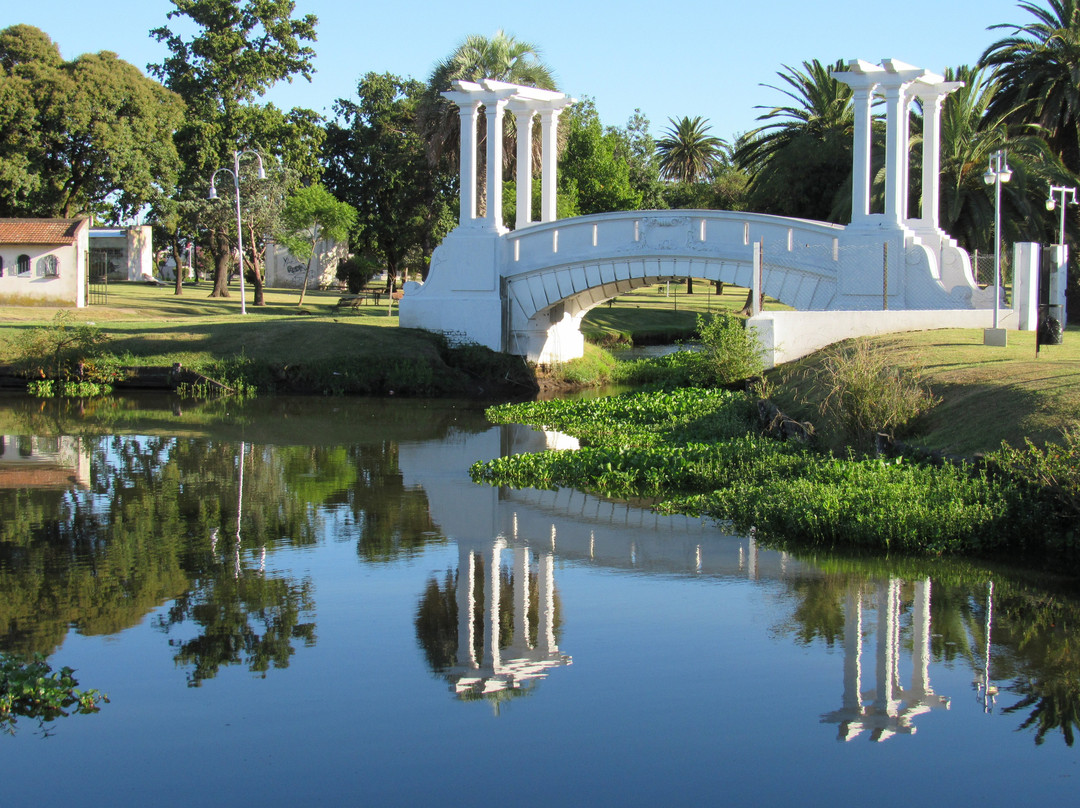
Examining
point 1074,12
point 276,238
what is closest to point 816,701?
point 1074,12

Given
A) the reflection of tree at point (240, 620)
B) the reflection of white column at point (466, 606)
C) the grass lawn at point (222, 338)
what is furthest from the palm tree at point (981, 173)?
the reflection of tree at point (240, 620)

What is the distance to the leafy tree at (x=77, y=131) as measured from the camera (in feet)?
141

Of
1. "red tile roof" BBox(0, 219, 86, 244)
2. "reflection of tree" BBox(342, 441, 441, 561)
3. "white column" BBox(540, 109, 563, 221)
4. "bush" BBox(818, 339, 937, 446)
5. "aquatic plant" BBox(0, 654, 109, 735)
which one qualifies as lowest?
"aquatic plant" BBox(0, 654, 109, 735)

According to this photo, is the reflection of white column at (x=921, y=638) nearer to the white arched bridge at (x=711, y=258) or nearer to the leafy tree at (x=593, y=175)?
the white arched bridge at (x=711, y=258)

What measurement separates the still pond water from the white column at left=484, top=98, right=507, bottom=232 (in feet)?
54.4

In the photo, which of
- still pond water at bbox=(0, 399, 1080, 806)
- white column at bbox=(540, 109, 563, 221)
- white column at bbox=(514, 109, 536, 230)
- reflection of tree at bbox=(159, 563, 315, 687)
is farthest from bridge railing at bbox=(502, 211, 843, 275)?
reflection of tree at bbox=(159, 563, 315, 687)

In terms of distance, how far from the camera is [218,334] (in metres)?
30.6

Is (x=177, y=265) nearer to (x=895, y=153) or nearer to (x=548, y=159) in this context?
(x=548, y=159)

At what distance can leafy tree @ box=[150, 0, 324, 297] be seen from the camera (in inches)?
1930

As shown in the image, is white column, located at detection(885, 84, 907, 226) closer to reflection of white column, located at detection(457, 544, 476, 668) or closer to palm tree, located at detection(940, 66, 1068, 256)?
palm tree, located at detection(940, 66, 1068, 256)

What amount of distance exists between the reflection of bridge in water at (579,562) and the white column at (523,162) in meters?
Answer: 15.6

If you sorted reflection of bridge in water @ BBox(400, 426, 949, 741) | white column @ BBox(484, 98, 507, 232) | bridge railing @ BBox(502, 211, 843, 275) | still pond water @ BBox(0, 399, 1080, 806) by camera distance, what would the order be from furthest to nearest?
white column @ BBox(484, 98, 507, 232) < bridge railing @ BBox(502, 211, 843, 275) < reflection of bridge in water @ BBox(400, 426, 949, 741) < still pond water @ BBox(0, 399, 1080, 806)

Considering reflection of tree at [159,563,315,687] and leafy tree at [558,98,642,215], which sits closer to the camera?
reflection of tree at [159,563,315,687]

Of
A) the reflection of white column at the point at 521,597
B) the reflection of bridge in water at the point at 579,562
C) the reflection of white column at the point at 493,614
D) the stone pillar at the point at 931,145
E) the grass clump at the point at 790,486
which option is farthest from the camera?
the stone pillar at the point at 931,145
